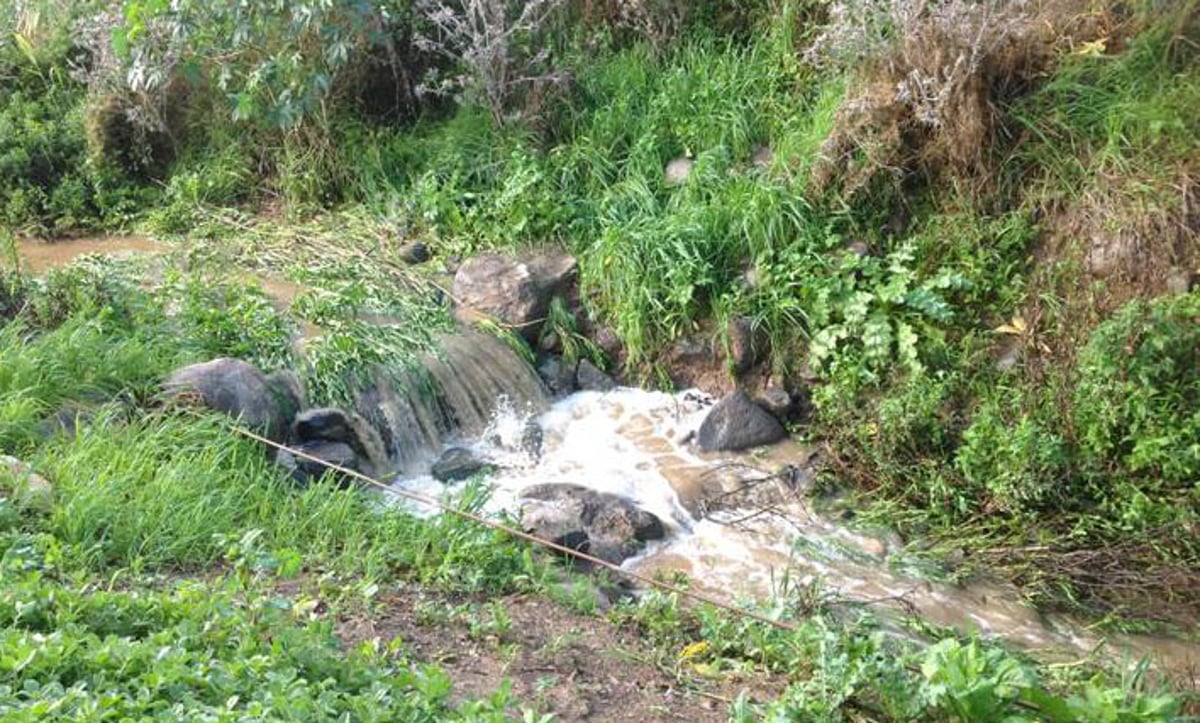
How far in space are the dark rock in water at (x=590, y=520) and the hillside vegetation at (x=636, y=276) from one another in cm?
66

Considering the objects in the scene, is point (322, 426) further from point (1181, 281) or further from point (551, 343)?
point (1181, 281)

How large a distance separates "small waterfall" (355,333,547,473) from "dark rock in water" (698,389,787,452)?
1054 mm

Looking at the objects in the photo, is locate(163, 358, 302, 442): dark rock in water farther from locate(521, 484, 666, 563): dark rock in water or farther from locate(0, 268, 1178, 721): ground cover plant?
locate(521, 484, 666, 563): dark rock in water

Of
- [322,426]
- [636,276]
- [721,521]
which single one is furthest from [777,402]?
[322,426]

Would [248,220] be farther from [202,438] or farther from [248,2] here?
[202,438]

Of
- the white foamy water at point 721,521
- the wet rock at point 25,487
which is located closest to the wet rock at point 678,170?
the white foamy water at point 721,521

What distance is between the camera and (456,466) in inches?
271

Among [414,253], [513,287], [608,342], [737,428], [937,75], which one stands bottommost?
[737,428]

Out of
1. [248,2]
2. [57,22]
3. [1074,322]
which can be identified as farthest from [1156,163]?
[57,22]

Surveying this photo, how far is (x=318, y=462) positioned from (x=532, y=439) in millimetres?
1702

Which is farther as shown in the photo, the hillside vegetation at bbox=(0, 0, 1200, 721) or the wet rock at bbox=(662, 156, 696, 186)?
the wet rock at bbox=(662, 156, 696, 186)

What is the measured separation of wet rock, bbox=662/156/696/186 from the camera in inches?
326

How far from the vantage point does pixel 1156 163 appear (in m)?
6.84

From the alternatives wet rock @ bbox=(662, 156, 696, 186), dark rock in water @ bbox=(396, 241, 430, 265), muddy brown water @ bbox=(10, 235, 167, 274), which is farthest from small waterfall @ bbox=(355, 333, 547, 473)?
muddy brown water @ bbox=(10, 235, 167, 274)
